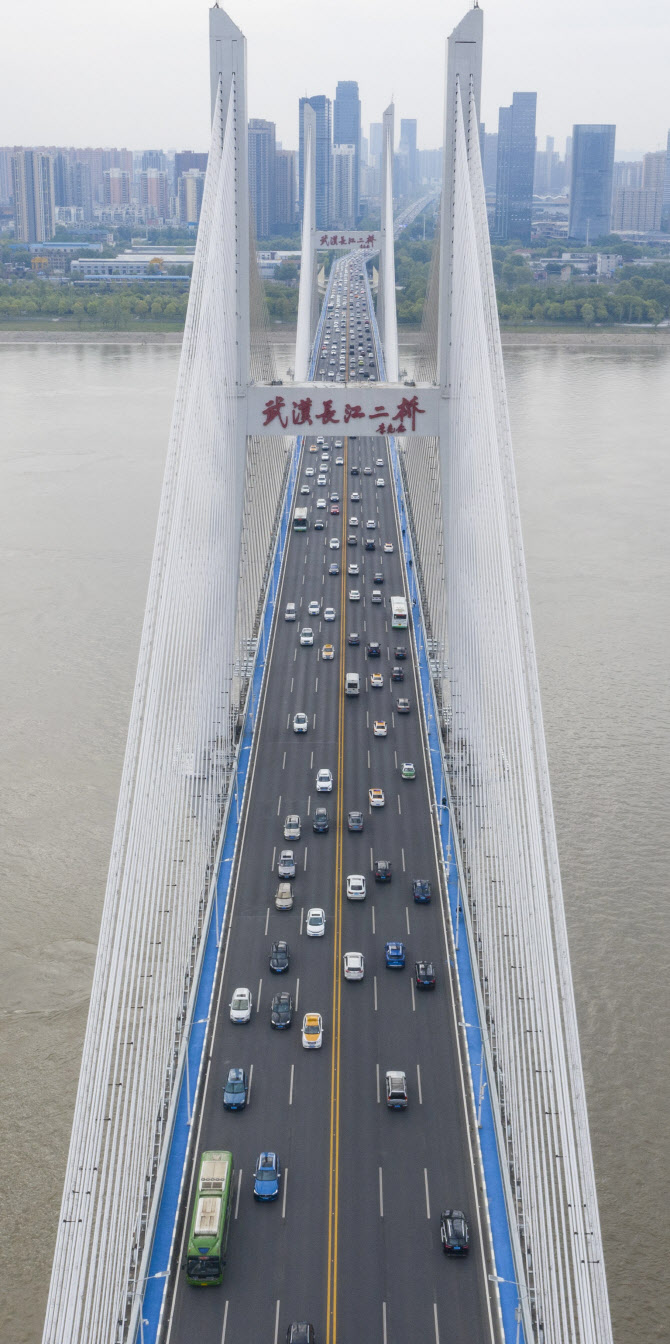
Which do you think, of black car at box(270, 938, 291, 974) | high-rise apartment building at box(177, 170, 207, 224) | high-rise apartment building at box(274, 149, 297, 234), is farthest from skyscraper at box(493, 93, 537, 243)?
black car at box(270, 938, 291, 974)

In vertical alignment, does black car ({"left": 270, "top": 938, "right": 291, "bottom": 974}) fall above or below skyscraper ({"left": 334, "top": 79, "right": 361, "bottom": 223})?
below

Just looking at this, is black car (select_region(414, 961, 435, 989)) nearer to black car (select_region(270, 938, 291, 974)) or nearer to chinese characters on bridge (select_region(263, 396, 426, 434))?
black car (select_region(270, 938, 291, 974))

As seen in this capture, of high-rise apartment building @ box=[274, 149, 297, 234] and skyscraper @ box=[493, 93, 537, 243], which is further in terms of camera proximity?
skyscraper @ box=[493, 93, 537, 243]

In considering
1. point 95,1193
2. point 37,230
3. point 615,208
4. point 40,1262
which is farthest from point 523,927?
point 615,208

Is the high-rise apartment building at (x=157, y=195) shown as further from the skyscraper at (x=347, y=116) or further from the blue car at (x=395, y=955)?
the blue car at (x=395, y=955)

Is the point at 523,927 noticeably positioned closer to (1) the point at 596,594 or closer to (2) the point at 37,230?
Result: (1) the point at 596,594
